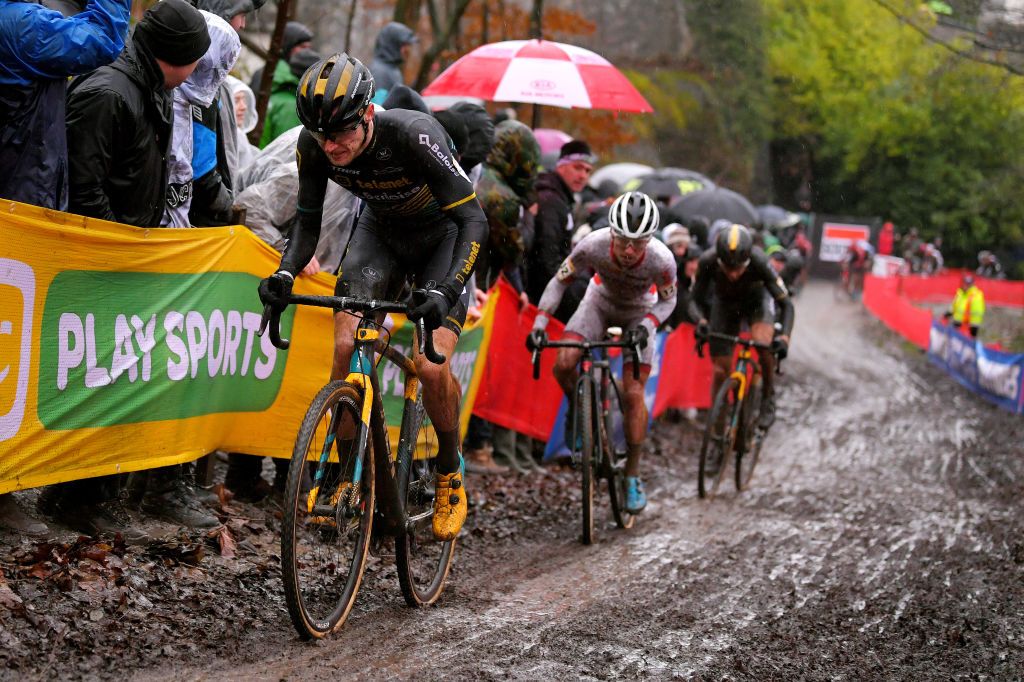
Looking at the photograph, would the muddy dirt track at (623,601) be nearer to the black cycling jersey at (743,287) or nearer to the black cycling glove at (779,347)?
the black cycling glove at (779,347)

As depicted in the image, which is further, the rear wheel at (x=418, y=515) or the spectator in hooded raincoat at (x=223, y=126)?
the spectator in hooded raincoat at (x=223, y=126)

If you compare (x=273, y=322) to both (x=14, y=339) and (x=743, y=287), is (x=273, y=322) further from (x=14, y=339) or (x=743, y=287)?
(x=743, y=287)

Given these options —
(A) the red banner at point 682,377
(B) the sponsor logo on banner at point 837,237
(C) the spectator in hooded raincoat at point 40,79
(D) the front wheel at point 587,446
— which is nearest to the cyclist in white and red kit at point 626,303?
(D) the front wheel at point 587,446

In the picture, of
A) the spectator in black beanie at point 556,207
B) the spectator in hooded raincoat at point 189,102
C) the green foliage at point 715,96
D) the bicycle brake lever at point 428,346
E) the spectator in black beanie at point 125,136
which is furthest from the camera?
the green foliage at point 715,96

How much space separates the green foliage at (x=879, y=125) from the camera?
200 ft

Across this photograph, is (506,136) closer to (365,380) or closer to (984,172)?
(365,380)

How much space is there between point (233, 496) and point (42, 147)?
2693mm

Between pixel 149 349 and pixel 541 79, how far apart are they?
568cm

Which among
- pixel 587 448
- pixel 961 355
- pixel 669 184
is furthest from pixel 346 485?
pixel 961 355

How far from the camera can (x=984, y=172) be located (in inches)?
2384

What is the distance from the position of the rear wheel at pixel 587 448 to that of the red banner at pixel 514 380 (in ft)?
5.47

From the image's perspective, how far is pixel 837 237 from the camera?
56.7 meters

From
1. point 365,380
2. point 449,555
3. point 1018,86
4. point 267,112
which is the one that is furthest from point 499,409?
point 1018,86

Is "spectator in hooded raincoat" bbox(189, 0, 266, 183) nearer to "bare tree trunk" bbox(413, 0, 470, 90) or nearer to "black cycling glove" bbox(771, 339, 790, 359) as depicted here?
"black cycling glove" bbox(771, 339, 790, 359)
